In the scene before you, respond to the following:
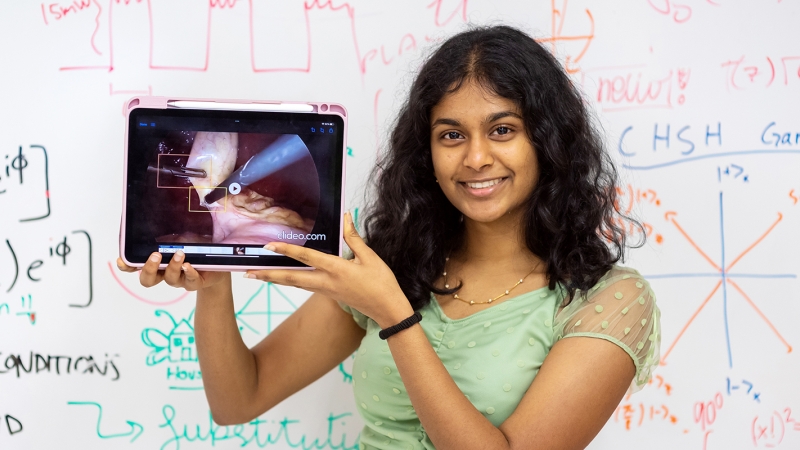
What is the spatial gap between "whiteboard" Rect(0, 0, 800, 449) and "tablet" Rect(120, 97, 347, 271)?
0.44 m

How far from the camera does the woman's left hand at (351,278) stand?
0.77 metres

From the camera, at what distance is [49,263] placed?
1.23 metres

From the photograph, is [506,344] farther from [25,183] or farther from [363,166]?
[25,183]

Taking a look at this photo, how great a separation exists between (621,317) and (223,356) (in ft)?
1.76

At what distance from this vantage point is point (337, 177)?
82 cm

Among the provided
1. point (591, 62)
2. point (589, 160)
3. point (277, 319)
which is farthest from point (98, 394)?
point (591, 62)

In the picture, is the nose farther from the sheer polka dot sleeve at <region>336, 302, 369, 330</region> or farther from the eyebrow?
the sheer polka dot sleeve at <region>336, 302, 369, 330</region>

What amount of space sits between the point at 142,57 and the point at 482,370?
0.81 m

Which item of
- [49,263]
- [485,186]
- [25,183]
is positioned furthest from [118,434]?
[485,186]

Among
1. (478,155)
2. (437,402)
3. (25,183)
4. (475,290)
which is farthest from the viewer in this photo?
(25,183)

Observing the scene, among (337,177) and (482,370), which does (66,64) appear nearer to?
(337,177)

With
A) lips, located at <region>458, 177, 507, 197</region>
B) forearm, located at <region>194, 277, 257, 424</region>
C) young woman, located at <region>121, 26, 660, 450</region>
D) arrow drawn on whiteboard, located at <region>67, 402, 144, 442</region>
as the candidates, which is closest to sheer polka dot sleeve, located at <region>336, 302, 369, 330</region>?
young woman, located at <region>121, 26, 660, 450</region>

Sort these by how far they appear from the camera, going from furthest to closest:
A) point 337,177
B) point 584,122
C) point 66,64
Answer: point 66,64 < point 584,122 < point 337,177

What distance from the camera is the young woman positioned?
80 centimetres
